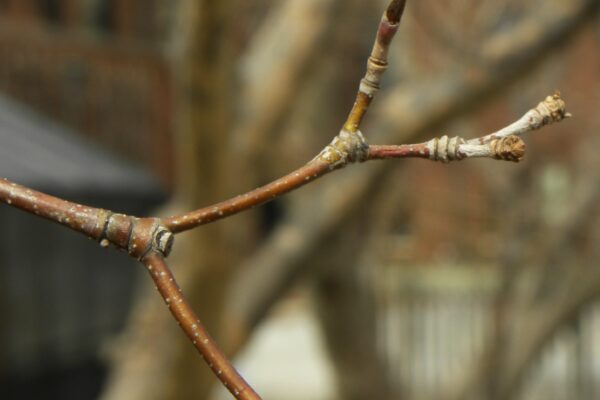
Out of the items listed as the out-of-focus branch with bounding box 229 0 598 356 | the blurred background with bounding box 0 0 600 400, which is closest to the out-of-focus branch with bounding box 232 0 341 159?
the blurred background with bounding box 0 0 600 400

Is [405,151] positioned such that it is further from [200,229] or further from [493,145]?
[200,229]

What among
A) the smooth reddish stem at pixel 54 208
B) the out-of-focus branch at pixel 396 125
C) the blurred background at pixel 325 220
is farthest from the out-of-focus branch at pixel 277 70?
the smooth reddish stem at pixel 54 208

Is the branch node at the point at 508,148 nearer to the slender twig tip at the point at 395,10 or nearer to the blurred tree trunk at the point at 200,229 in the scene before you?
the slender twig tip at the point at 395,10

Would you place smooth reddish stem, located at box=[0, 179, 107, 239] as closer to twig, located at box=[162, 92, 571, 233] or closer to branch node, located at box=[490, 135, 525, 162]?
twig, located at box=[162, 92, 571, 233]

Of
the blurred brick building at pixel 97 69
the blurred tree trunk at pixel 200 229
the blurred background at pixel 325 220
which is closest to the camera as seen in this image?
the blurred tree trunk at pixel 200 229

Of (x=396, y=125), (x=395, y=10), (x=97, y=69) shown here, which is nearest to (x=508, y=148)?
Result: (x=395, y=10)

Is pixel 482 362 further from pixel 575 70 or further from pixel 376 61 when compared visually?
pixel 376 61

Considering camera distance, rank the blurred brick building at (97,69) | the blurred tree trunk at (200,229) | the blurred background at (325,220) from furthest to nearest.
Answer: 1. the blurred brick building at (97,69)
2. the blurred background at (325,220)
3. the blurred tree trunk at (200,229)
